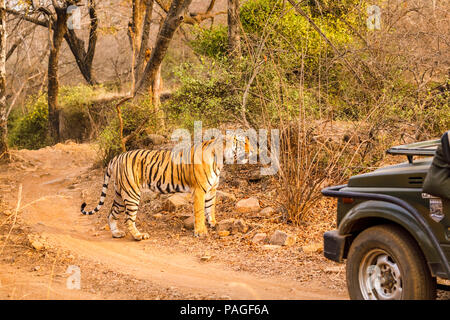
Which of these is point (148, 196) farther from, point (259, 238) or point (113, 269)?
point (113, 269)

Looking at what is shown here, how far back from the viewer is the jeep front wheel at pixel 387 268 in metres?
4.11

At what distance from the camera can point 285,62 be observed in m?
10.9

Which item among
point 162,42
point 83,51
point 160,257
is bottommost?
point 160,257

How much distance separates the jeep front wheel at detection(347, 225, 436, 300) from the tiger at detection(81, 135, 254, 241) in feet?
13.9

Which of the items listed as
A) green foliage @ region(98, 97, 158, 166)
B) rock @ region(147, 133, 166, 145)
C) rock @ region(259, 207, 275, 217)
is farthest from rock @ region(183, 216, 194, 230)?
green foliage @ region(98, 97, 158, 166)

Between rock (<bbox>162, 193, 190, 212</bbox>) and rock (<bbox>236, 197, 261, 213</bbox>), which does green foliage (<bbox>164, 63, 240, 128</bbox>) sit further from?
rock (<bbox>236, 197, 261, 213</bbox>)

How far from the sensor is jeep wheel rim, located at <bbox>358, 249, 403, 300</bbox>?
4285 mm

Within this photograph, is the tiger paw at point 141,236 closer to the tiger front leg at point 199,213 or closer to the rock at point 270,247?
the tiger front leg at point 199,213

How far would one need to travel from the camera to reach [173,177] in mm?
8844

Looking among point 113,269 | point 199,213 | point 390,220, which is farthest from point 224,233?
point 390,220

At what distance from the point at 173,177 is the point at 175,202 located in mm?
1410

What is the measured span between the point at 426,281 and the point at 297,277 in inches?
95.5

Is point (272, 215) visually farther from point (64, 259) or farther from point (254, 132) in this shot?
point (64, 259)
